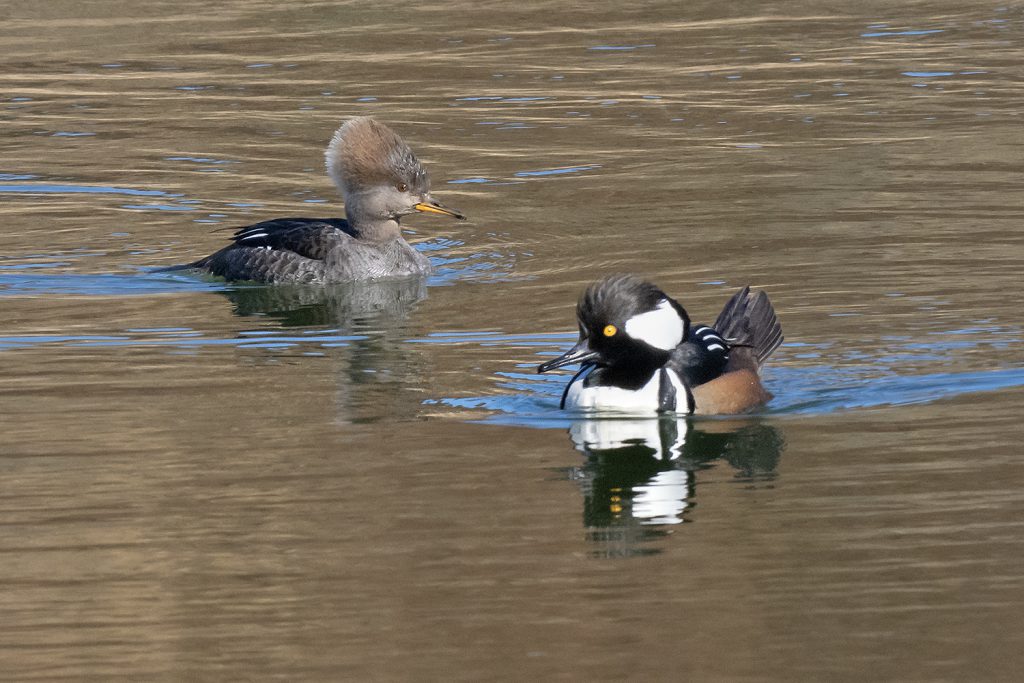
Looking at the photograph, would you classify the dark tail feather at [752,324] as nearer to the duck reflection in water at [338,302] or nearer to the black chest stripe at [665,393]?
the black chest stripe at [665,393]

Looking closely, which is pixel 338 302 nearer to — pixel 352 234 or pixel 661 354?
pixel 352 234

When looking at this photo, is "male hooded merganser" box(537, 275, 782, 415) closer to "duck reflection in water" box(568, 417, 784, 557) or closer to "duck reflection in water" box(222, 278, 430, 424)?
"duck reflection in water" box(568, 417, 784, 557)

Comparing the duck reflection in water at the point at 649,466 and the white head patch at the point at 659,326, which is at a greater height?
the white head patch at the point at 659,326

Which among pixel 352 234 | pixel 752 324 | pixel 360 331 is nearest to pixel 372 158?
pixel 352 234

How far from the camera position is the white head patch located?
920 cm

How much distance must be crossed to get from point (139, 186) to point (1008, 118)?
8417 mm

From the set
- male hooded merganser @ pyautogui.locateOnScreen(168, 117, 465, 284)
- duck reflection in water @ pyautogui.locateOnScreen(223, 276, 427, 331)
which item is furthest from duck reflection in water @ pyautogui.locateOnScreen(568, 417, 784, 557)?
male hooded merganser @ pyautogui.locateOnScreen(168, 117, 465, 284)

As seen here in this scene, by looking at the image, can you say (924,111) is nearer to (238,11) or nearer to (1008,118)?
(1008,118)

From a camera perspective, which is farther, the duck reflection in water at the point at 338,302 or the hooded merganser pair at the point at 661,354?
the duck reflection in water at the point at 338,302

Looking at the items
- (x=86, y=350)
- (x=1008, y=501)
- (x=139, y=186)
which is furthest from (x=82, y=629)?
(x=139, y=186)

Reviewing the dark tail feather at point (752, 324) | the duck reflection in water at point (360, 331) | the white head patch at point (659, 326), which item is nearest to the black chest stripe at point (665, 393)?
the white head patch at point (659, 326)

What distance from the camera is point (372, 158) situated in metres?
13.9

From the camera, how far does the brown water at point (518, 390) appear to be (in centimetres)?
661

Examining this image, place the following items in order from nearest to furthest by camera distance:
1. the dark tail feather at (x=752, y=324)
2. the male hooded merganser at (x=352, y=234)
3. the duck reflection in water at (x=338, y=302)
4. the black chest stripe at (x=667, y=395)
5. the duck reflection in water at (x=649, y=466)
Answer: the duck reflection in water at (x=649, y=466)
the black chest stripe at (x=667, y=395)
the dark tail feather at (x=752, y=324)
the duck reflection in water at (x=338, y=302)
the male hooded merganser at (x=352, y=234)
